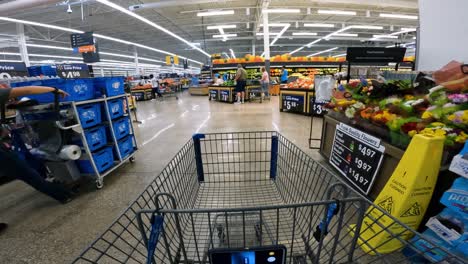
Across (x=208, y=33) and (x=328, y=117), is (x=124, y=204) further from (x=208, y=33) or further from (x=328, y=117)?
(x=208, y=33)

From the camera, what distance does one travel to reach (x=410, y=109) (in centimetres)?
184

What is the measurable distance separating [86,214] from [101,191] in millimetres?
487

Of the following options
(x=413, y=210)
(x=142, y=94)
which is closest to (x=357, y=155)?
(x=413, y=210)

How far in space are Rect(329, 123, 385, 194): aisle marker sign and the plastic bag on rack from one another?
0.68 m

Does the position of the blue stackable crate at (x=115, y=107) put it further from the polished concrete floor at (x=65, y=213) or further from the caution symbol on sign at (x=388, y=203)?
the caution symbol on sign at (x=388, y=203)

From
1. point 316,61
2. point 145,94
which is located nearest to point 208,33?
point 145,94

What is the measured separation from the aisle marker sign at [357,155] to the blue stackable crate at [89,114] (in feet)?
10.2

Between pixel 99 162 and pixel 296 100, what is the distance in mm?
5987

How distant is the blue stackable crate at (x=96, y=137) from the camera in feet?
8.70

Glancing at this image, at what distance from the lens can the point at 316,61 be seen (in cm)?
1780

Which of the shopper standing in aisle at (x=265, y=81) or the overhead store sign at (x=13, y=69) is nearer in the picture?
the overhead store sign at (x=13, y=69)

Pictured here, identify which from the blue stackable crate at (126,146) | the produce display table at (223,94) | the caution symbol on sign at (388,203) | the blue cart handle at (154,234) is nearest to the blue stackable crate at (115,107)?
the blue stackable crate at (126,146)

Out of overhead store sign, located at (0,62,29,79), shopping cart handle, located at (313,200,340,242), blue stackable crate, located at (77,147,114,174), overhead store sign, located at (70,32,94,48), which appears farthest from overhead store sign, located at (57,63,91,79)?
shopping cart handle, located at (313,200,340,242)

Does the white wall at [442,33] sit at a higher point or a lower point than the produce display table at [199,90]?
higher
